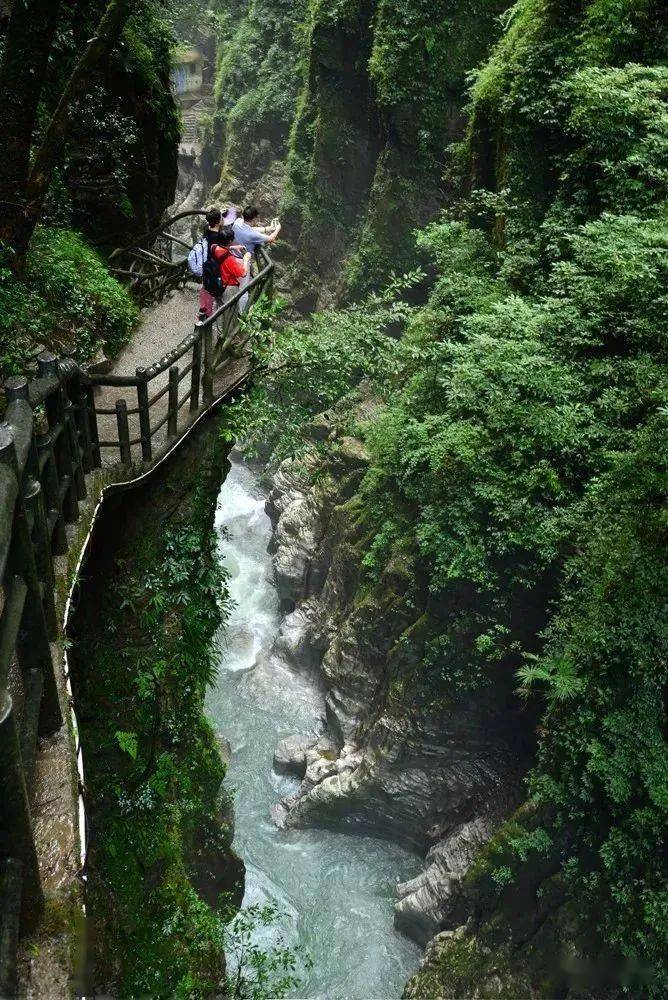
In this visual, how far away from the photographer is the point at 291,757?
1488 centimetres

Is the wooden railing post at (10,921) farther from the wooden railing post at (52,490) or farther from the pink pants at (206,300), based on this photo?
the pink pants at (206,300)

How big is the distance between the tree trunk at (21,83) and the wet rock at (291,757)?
40.0 feet

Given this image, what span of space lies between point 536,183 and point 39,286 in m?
8.75

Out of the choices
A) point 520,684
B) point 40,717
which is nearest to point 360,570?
point 520,684

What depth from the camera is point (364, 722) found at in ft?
47.6

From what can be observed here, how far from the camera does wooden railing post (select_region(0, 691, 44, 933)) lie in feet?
7.32

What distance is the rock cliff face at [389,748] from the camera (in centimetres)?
1184

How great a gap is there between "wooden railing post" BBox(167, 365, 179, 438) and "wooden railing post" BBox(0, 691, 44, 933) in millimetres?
5207

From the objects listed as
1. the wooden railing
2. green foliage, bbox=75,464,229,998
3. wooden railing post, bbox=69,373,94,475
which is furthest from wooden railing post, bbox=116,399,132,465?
green foliage, bbox=75,464,229,998

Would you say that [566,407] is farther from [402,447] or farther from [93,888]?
[93,888]

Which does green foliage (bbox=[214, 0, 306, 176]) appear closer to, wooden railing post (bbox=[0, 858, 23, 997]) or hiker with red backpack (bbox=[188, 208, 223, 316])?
hiker with red backpack (bbox=[188, 208, 223, 316])

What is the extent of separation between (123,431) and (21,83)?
3.51m

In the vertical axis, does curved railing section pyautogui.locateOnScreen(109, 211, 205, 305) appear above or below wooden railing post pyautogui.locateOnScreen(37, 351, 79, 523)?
below

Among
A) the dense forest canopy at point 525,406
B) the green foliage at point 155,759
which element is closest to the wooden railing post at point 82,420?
the dense forest canopy at point 525,406
